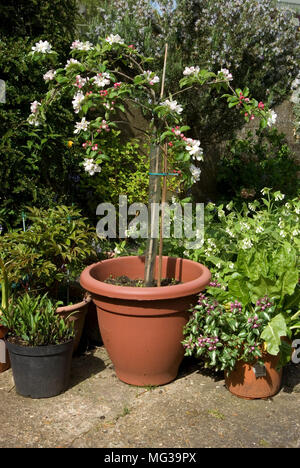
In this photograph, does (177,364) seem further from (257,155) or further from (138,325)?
(257,155)

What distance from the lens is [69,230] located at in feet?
10.1

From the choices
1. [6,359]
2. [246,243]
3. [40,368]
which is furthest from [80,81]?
[6,359]

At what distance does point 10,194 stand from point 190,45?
246cm

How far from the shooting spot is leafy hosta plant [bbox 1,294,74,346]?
2.59 metres

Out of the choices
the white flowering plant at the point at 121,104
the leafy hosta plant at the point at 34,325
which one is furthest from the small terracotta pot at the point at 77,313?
the white flowering plant at the point at 121,104

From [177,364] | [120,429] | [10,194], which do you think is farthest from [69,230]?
[120,429]

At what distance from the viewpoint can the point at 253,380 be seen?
2.60m

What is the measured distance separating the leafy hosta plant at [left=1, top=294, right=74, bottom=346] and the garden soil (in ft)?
1.08

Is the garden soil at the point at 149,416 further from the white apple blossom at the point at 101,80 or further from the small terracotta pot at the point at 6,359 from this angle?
the white apple blossom at the point at 101,80

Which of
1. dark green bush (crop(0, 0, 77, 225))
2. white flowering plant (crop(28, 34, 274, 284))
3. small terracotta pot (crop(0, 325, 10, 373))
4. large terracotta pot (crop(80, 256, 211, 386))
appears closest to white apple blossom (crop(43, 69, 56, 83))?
white flowering plant (crop(28, 34, 274, 284))

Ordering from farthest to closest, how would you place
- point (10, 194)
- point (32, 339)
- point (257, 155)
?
1. point (257, 155)
2. point (10, 194)
3. point (32, 339)

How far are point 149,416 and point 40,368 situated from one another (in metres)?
0.65

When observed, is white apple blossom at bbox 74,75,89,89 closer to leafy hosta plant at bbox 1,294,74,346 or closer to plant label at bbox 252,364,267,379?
leafy hosta plant at bbox 1,294,74,346

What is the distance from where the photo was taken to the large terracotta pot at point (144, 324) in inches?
100
